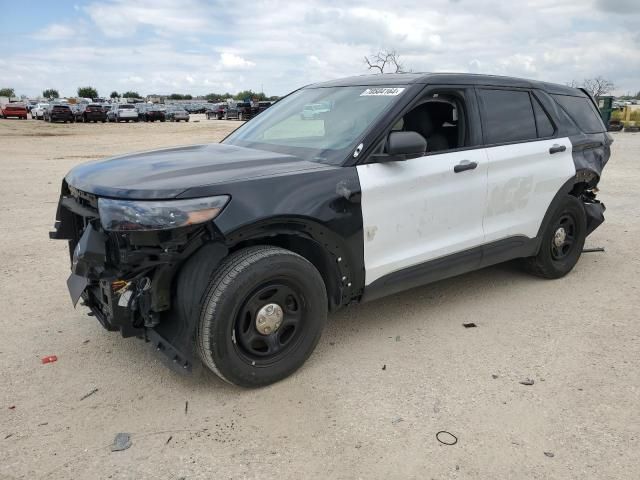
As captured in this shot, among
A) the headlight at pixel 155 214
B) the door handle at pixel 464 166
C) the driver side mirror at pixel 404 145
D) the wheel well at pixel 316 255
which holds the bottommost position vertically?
the wheel well at pixel 316 255

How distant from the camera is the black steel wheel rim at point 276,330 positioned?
3156 mm

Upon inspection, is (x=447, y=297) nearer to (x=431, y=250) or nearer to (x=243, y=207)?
(x=431, y=250)

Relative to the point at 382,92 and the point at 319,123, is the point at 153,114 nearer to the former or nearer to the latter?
the point at 319,123

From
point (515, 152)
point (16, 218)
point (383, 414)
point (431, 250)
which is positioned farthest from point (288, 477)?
point (16, 218)

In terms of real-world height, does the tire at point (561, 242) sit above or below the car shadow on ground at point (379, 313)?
above

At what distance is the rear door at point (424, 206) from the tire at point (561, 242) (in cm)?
107

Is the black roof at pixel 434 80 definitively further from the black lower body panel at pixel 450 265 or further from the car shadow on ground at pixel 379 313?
the car shadow on ground at pixel 379 313

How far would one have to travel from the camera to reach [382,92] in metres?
3.92

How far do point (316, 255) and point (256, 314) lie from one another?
0.57 m

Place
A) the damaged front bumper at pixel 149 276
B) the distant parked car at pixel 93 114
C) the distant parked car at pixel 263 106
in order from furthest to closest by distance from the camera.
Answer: the distant parked car at pixel 93 114 → the distant parked car at pixel 263 106 → the damaged front bumper at pixel 149 276

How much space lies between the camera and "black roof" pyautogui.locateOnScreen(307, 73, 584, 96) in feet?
13.1

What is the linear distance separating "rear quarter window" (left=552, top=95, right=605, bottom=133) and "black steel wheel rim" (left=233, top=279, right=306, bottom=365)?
334cm

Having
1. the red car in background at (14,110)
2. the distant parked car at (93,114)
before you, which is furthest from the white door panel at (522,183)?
the red car in background at (14,110)

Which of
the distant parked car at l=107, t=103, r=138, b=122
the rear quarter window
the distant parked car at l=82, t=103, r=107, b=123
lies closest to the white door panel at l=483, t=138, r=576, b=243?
the rear quarter window
